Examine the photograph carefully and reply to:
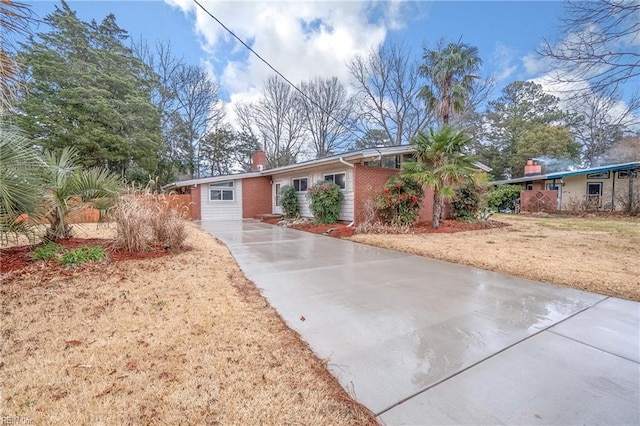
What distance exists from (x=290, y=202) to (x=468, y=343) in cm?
1142

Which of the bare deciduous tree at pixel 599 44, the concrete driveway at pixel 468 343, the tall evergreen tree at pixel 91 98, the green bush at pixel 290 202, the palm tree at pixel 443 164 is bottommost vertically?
the concrete driveway at pixel 468 343

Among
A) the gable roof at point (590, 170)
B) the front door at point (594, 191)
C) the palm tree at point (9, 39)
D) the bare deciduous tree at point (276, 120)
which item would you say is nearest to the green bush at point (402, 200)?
the gable roof at point (590, 170)

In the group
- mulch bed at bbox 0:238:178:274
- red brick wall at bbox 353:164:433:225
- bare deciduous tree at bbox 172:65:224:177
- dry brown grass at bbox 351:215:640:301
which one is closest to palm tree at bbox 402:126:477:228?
red brick wall at bbox 353:164:433:225

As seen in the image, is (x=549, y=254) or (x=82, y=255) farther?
(x=549, y=254)

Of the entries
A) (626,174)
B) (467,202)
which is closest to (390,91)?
(467,202)

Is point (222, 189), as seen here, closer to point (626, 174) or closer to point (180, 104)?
point (180, 104)

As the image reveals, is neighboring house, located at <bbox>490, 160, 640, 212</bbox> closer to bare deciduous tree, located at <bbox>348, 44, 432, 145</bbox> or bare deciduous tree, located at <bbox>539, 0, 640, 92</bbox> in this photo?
bare deciduous tree, located at <bbox>348, 44, 432, 145</bbox>

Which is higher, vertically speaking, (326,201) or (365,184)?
(365,184)

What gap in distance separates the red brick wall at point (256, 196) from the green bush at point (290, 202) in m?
3.72

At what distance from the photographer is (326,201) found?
1100 cm

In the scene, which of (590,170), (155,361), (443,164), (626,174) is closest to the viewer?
(155,361)

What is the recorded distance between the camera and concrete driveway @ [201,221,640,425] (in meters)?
1.86

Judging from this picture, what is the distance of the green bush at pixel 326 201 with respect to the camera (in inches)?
434

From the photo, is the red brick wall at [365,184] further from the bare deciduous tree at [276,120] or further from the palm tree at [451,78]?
the bare deciduous tree at [276,120]
